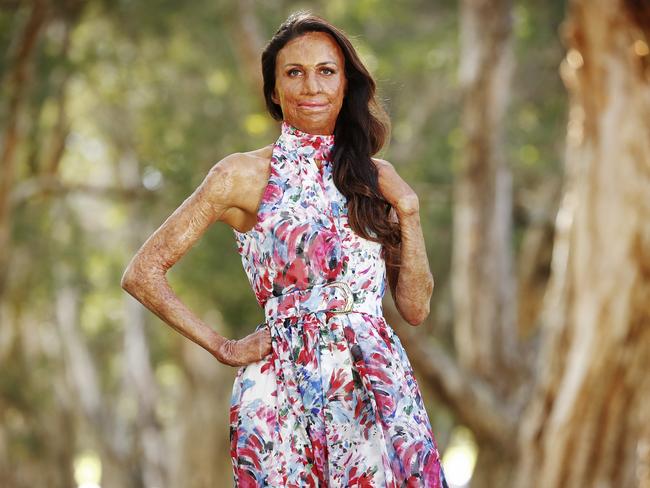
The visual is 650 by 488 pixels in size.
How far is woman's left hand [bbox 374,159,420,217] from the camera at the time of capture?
387 centimetres

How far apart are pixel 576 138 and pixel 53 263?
44.2 feet

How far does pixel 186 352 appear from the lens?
74.9 feet

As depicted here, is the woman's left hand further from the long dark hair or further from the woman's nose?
the woman's nose

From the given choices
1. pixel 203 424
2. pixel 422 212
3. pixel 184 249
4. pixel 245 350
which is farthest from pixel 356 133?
pixel 203 424

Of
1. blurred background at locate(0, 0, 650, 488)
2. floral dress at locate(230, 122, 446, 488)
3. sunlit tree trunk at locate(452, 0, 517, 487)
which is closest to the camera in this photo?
floral dress at locate(230, 122, 446, 488)

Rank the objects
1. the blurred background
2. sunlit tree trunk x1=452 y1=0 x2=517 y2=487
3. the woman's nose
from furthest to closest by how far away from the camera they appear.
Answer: sunlit tree trunk x1=452 y1=0 x2=517 y2=487 → the blurred background → the woman's nose

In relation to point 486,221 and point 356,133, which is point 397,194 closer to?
point 356,133

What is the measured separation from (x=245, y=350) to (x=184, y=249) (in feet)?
1.17

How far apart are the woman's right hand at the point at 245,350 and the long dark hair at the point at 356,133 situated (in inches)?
16.9

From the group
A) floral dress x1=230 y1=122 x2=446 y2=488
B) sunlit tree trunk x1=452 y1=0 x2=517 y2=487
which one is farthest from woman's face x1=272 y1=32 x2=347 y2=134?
sunlit tree trunk x1=452 y1=0 x2=517 y2=487

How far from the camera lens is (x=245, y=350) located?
3.78 metres

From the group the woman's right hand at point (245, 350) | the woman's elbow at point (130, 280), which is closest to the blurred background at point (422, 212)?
the woman's right hand at point (245, 350)

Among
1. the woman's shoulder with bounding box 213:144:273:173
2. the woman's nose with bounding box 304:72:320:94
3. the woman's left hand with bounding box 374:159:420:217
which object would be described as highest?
the woman's nose with bounding box 304:72:320:94

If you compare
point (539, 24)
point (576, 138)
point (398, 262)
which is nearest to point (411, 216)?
point (398, 262)
